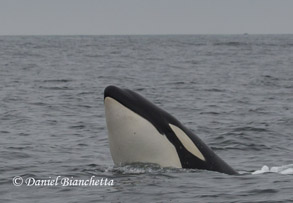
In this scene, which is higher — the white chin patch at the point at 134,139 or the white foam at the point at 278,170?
the white chin patch at the point at 134,139

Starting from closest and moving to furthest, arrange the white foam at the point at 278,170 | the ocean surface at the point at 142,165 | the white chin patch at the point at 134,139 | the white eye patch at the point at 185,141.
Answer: the white chin patch at the point at 134,139
the ocean surface at the point at 142,165
the white eye patch at the point at 185,141
the white foam at the point at 278,170

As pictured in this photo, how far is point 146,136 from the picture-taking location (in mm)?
12625

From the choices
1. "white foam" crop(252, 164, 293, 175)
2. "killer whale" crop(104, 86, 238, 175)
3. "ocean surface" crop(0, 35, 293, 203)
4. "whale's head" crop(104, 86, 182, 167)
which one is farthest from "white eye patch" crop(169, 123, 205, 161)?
"white foam" crop(252, 164, 293, 175)

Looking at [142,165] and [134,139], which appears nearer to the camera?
[134,139]

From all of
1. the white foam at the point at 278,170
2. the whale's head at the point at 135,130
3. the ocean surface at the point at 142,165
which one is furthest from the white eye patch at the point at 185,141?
the white foam at the point at 278,170

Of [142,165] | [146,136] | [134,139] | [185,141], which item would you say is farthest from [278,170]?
[134,139]

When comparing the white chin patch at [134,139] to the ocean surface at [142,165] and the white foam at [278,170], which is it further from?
the white foam at [278,170]

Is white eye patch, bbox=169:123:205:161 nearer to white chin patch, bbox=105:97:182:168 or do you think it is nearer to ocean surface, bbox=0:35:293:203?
white chin patch, bbox=105:97:182:168

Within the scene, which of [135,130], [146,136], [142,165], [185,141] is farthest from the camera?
[142,165]

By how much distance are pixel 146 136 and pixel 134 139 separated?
0.21m

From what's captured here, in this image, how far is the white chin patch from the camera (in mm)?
12406

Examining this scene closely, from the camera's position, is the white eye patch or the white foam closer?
the white eye patch

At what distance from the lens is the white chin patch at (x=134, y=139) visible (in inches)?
488

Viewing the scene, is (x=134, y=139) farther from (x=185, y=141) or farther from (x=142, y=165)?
(x=185, y=141)
